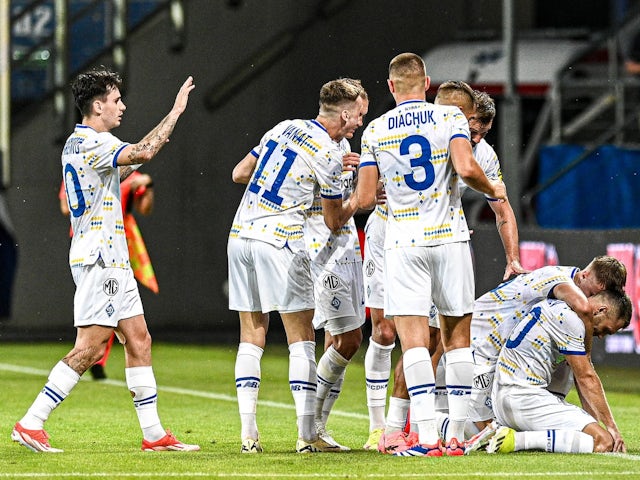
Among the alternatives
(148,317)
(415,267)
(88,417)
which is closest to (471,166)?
(415,267)

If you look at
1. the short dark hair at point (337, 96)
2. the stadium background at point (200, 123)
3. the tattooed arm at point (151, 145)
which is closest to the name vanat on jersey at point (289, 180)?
the short dark hair at point (337, 96)

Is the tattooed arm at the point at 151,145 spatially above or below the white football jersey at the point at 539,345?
above

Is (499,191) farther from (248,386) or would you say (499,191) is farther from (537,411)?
(248,386)

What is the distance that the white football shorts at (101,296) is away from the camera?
780 cm

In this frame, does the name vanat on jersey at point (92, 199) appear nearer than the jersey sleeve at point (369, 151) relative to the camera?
No

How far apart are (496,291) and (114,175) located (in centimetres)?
227

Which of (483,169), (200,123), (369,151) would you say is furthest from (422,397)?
(200,123)

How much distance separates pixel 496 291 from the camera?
8.42 meters

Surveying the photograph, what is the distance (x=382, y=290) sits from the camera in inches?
330

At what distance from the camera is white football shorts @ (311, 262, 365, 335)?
8305 millimetres

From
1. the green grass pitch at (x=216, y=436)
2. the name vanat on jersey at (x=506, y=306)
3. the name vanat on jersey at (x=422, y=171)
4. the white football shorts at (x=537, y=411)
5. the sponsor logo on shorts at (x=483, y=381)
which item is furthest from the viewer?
the sponsor logo on shorts at (x=483, y=381)

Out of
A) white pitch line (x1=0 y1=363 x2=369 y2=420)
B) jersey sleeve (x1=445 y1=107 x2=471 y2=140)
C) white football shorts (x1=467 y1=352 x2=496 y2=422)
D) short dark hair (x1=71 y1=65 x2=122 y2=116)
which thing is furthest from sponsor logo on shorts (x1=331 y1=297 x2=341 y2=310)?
white pitch line (x1=0 y1=363 x2=369 y2=420)

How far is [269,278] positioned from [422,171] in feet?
3.47

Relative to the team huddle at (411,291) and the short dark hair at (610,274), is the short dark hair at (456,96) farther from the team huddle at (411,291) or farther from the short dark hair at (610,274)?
the short dark hair at (610,274)
